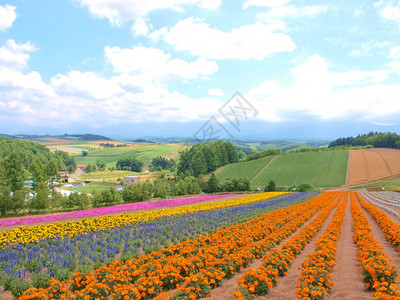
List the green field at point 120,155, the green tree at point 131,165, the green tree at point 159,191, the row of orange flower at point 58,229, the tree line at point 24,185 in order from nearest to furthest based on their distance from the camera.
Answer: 1. the row of orange flower at point 58,229
2. the tree line at point 24,185
3. the green tree at point 159,191
4. the green tree at point 131,165
5. the green field at point 120,155

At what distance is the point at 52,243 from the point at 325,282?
13158 millimetres

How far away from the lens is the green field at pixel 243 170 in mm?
81613

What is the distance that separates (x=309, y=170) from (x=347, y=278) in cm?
7311

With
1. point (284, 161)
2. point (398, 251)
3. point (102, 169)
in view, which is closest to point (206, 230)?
point (398, 251)

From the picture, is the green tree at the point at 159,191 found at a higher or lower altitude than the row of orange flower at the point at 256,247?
lower

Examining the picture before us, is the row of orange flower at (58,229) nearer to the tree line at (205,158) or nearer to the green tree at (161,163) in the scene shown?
the tree line at (205,158)

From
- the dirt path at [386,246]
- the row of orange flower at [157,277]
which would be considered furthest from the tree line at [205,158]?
the row of orange flower at [157,277]

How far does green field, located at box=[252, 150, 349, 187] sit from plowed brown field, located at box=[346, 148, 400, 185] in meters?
1.90

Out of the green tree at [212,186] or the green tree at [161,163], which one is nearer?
the green tree at [212,186]

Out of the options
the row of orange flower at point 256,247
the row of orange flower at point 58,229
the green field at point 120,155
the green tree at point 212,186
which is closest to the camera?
the row of orange flower at point 256,247

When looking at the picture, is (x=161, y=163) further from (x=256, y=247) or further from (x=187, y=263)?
(x=187, y=263)

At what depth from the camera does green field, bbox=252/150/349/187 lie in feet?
222

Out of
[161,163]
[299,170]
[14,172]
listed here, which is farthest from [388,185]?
[161,163]

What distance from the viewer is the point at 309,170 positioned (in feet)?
249
